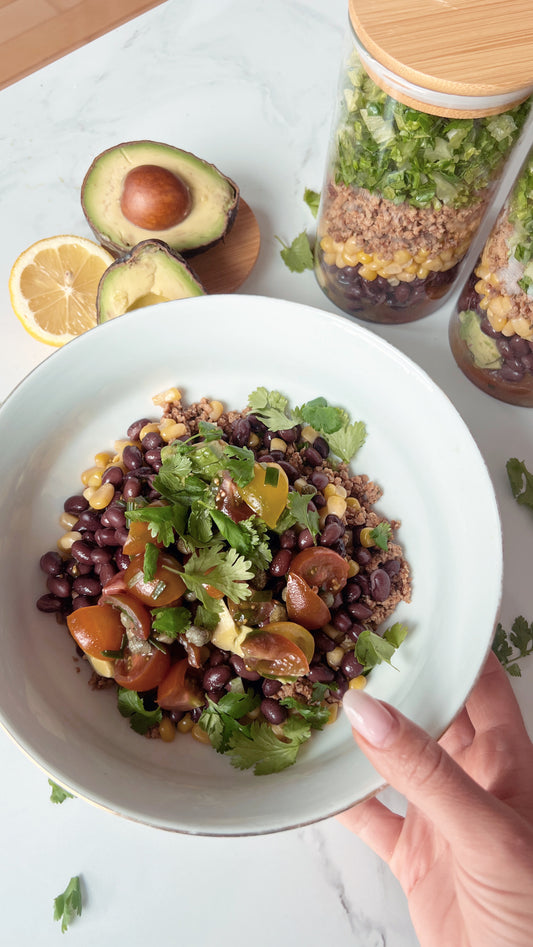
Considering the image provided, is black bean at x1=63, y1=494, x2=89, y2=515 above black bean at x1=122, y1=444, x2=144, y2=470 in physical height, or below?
below

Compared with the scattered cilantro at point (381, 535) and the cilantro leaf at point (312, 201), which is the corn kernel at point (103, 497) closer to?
the scattered cilantro at point (381, 535)

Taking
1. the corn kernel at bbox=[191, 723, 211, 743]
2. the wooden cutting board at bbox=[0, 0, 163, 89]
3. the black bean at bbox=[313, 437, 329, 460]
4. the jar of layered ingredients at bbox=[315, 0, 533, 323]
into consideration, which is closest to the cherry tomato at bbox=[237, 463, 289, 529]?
the black bean at bbox=[313, 437, 329, 460]

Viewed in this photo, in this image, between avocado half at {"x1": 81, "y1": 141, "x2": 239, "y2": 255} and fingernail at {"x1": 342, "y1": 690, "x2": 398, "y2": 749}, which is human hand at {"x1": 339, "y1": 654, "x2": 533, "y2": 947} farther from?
avocado half at {"x1": 81, "y1": 141, "x2": 239, "y2": 255}

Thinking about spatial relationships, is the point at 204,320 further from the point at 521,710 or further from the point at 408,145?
the point at 521,710

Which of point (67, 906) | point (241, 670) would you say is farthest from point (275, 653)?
point (67, 906)

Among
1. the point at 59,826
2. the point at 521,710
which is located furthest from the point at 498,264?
the point at 59,826

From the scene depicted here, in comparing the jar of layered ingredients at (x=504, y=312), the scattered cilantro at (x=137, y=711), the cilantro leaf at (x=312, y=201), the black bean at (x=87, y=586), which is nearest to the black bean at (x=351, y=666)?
the scattered cilantro at (x=137, y=711)
